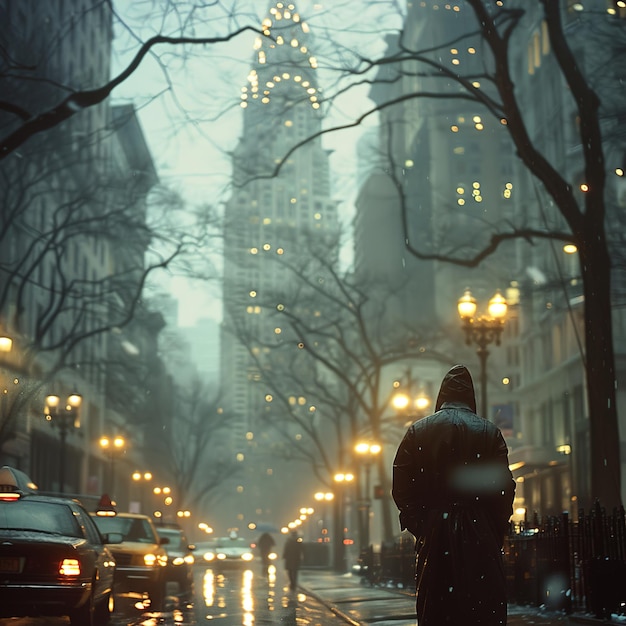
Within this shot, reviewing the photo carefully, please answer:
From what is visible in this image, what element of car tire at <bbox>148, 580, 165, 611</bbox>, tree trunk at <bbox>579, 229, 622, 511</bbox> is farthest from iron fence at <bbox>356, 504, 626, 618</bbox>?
car tire at <bbox>148, 580, 165, 611</bbox>

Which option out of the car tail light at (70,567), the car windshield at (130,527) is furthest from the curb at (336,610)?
the car tail light at (70,567)

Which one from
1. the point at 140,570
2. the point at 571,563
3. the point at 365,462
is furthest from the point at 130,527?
the point at 365,462

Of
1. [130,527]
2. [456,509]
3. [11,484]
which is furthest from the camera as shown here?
[130,527]

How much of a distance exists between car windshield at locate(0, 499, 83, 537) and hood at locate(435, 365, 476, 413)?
24.8 feet

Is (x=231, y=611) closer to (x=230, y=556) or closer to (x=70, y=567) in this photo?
(x=70, y=567)

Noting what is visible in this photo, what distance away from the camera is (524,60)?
6675 centimetres

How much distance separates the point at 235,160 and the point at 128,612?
985 centimetres

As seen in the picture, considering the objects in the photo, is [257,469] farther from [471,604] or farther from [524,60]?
[471,604]

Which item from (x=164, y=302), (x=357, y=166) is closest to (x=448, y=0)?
(x=357, y=166)

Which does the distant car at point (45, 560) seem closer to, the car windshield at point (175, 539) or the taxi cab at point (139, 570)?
the taxi cab at point (139, 570)

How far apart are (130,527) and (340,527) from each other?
3848 cm

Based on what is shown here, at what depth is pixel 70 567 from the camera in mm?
13289

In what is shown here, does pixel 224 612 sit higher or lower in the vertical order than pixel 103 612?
lower

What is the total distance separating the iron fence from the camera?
14438 millimetres
